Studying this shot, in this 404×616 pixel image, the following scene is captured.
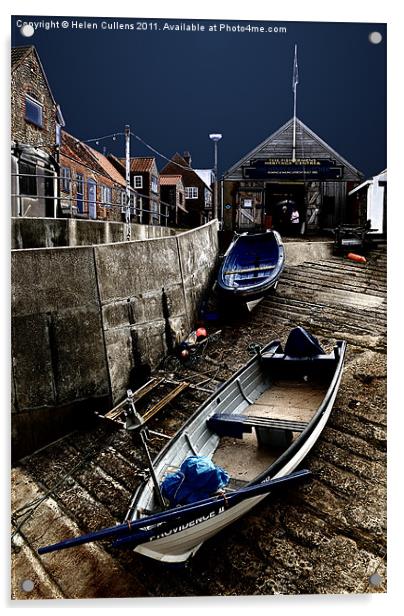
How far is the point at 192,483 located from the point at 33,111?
507 centimetres

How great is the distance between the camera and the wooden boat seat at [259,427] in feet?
15.1

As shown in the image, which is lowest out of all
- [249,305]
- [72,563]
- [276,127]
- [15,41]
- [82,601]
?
[82,601]

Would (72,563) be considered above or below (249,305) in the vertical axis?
below

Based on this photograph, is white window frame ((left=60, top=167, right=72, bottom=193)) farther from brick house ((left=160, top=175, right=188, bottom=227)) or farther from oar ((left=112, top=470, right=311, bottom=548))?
oar ((left=112, top=470, right=311, bottom=548))

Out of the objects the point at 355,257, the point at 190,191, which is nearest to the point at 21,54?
the point at 190,191

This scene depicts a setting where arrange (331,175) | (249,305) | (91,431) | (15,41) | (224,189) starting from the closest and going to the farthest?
1. (15,41)
2. (91,431)
3. (249,305)
4. (331,175)
5. (224,189)

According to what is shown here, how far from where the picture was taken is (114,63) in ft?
15.0

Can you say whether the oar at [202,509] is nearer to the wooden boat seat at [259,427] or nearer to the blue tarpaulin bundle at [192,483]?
the blue tarpaulin bundle at [192,483]

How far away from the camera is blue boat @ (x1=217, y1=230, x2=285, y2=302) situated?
8559mm

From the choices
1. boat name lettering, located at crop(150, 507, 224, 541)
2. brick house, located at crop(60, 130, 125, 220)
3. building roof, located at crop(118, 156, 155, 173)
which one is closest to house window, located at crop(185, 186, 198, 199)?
brick house, located at crop(60, 130, 125, 220)

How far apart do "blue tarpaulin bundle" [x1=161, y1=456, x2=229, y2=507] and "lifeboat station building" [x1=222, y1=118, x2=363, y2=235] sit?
835 centimetres
